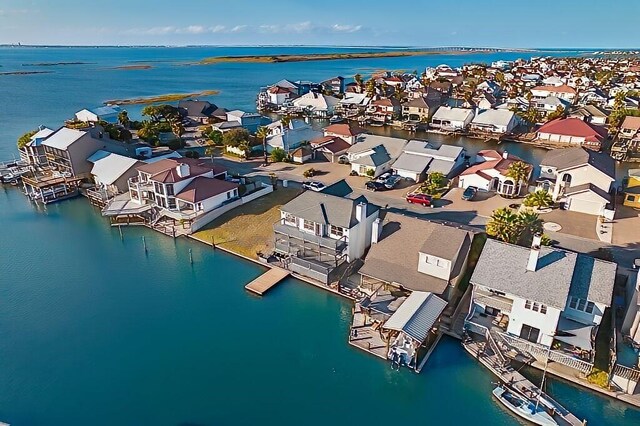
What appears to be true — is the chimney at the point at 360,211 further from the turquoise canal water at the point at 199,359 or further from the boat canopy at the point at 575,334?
the boat canopy at the point at 575,334

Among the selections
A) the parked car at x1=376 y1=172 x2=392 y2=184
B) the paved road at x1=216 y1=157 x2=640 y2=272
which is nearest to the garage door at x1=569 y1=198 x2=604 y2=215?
the paved road at x1=216 y1=157 x2=640 y2=272

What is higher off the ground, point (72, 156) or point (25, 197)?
point (72, 156)

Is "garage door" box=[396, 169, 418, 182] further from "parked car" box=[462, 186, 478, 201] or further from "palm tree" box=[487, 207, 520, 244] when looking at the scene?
"palm tree" box=[487, 207, 520, 244]

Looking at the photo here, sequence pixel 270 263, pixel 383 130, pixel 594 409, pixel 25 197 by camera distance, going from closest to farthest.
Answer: pixel 594 409 < pixel 270 263 < pixel 25 197 < pixel 383 130

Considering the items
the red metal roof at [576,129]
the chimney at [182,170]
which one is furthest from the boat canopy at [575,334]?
the red metal roof at [576,129]

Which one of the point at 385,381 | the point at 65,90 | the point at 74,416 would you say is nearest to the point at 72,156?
the point at 74,416

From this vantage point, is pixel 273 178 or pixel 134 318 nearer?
pixel 134 318

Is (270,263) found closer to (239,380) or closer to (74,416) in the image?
(239,380)
